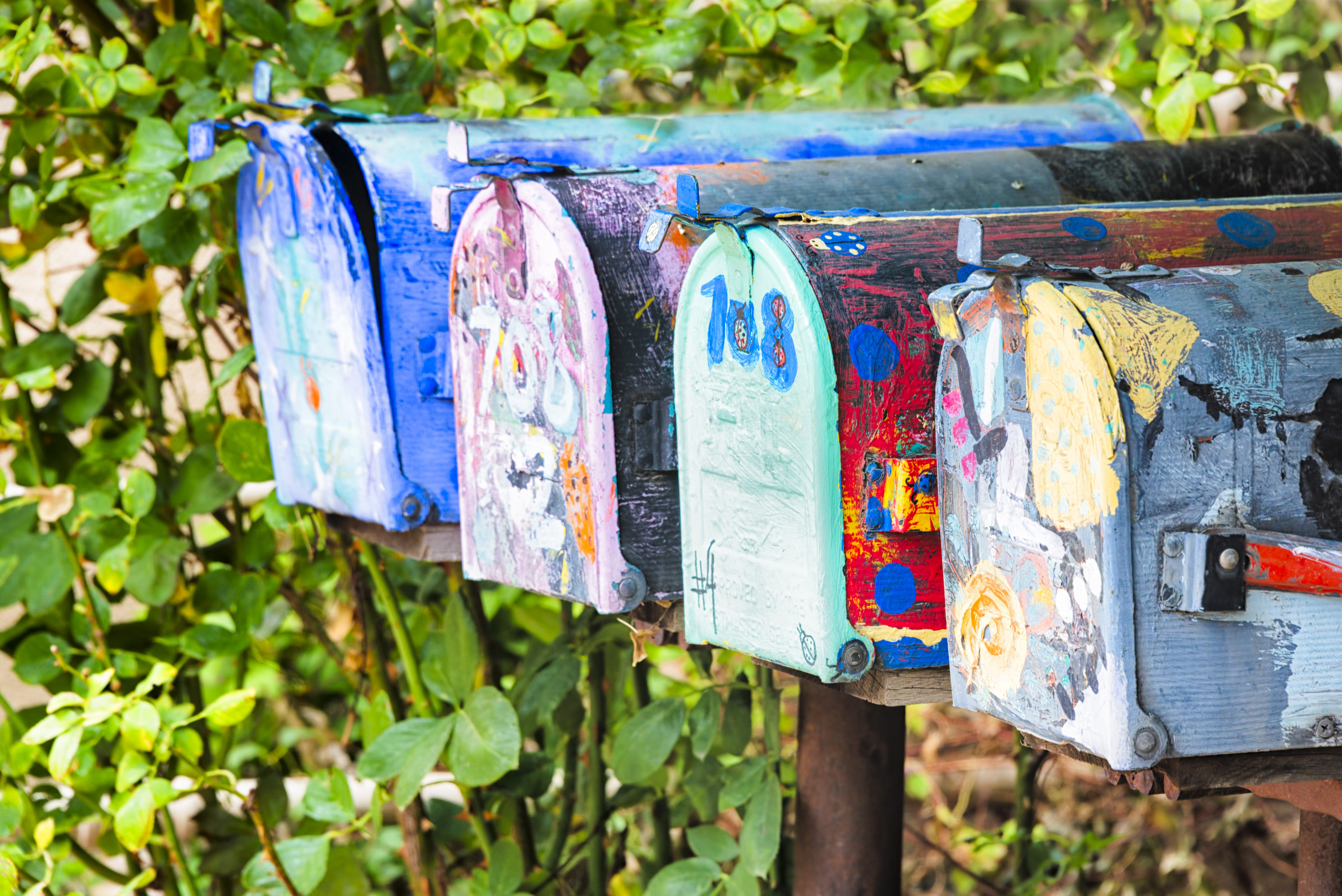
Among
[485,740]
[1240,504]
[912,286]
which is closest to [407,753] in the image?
[485,740]

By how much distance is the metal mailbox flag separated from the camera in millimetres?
1153

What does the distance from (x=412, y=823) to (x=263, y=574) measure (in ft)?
1.51

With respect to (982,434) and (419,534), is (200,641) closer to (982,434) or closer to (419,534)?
(419,534)

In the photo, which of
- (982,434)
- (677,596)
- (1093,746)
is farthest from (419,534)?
(1093,746)

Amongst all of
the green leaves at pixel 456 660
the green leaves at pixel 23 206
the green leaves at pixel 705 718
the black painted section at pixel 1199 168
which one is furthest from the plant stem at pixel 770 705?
the green leaves at pixel 23 206

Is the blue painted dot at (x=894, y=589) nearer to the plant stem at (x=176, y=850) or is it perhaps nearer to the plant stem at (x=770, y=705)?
the plant stem at (x=770, y=705)

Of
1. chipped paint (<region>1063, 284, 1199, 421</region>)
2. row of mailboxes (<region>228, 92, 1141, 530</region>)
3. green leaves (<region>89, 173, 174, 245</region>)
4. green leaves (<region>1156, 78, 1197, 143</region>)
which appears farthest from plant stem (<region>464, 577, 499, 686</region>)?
chipped paint (<region>1063, 284, 1199, 421</region>)

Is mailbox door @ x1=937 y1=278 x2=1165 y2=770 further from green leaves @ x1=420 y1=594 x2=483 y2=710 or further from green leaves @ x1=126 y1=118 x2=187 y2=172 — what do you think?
green leaves @ x1=126 y1=118 x2=187 y2=172

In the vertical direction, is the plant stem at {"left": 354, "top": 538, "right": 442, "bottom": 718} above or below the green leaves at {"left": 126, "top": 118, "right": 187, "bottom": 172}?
below

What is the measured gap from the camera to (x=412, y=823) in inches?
91.5

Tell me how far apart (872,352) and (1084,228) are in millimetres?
263

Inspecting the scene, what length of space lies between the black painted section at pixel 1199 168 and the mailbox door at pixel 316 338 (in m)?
0.78

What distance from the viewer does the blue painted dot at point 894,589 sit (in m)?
1.17

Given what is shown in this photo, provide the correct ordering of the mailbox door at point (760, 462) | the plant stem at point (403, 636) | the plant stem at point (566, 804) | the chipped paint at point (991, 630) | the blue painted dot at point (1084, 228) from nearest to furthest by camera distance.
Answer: the chipped paint at point (991, 630) < the mailbox door at point (760, 462) < the blue painted dot at point (1084, 228) < the plant stem at point (403, 636) < the plant stem at point (566, 804)
